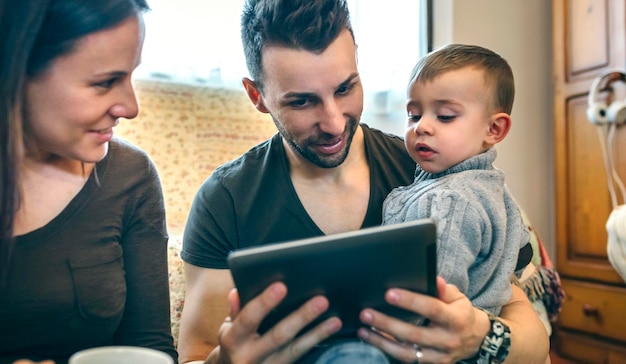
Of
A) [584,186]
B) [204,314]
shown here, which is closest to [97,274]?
[204,314]

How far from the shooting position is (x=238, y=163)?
1376mm

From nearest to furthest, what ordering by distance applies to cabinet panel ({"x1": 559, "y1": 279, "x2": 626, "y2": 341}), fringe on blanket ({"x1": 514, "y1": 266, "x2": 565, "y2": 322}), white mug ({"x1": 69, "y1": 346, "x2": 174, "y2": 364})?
white mug ({"x1": 69, "y1": 346, "x2": 174, "y2": 364}), fringe on blanket ({"x1": 514, "y1": 266, "x2": 565, "y2": 322}), cabinet panel ({"x1": 559, "y1": 279, "x2": 626, "y2": 341})

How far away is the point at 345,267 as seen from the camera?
2.58ft

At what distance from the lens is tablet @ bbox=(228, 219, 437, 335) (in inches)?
29.4

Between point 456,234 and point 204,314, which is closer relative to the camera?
point 456,234

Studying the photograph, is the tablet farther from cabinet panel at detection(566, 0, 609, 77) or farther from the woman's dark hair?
cabinet panel at detection(566, 0, 609, 77)

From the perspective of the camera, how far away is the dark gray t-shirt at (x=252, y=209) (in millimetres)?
1286

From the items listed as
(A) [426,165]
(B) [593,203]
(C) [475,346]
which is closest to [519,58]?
(B) [593,203]

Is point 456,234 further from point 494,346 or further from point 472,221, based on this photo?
point 494,346

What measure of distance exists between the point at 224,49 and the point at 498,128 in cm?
113

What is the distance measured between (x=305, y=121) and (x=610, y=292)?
1.62 metres

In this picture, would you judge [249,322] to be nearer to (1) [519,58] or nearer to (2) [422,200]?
(2) [422,200]

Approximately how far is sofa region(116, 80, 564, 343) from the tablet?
3.86 ft

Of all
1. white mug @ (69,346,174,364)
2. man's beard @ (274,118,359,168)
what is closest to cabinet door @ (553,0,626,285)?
man's beard @ (274,118,359,168)
